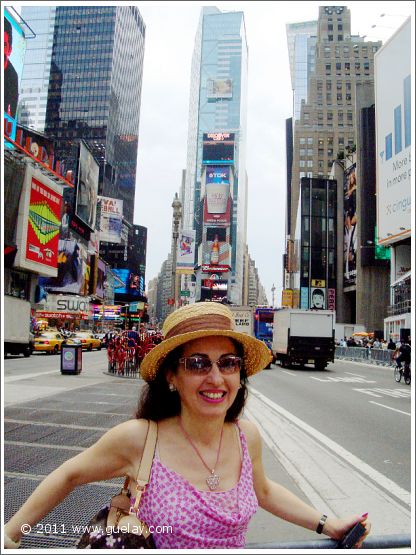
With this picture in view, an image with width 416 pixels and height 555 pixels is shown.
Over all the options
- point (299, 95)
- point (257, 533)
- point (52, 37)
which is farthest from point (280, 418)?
point (299, 95)

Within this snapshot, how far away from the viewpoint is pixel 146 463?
175 centimetres

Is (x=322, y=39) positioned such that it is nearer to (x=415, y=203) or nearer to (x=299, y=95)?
(x=299, y=95)

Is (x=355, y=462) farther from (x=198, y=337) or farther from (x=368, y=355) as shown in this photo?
(x=368, y=355)

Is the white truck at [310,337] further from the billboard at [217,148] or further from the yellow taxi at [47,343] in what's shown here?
the billboard at [217,148]

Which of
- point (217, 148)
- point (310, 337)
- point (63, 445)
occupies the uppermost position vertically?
point (217, 148)

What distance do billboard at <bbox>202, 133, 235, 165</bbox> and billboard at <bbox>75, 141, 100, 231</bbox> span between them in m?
110

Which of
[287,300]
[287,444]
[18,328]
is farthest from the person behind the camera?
[287,300]

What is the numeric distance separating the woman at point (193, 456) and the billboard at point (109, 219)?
10251 cm

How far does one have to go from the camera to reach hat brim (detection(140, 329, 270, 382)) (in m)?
1.85

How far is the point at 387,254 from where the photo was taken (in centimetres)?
6919

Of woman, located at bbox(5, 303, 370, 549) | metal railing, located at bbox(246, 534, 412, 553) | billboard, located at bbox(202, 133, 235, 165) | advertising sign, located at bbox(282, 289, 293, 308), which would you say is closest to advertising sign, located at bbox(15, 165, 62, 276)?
advertising sign, located at bbox(282, 289, 293, 308)

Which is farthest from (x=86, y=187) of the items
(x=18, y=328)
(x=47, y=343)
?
(x=18, y=328)

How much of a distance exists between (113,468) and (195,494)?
0.34m

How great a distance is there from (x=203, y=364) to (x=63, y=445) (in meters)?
5.16
